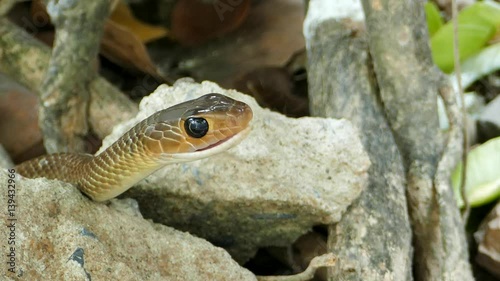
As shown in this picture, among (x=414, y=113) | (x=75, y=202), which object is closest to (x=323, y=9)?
(x=414, y=113)

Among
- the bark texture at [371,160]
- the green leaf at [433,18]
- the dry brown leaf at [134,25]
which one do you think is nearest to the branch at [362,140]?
the bark texture at [371,160]

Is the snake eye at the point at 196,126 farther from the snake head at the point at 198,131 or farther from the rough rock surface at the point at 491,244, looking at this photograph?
the rough rock surface at the point at 491,244

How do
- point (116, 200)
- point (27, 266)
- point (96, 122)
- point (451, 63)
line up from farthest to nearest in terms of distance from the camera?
1. point (451, 63)
2. point (96, 122)
3. point (116, 200)
4. point (27, 266)

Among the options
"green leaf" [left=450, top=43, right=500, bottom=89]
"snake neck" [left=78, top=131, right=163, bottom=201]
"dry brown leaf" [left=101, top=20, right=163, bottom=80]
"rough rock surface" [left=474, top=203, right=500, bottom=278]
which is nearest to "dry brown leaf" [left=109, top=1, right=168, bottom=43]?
"dry brown leaf" [left=101, top=20, right=163, bottom=80]

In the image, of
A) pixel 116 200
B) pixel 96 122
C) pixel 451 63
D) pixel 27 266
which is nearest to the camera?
pixel 27 266

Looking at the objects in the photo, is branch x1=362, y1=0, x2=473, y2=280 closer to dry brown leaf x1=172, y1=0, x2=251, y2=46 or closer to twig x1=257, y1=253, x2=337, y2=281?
twig x1=257, y1=253, x2=337, y2=281

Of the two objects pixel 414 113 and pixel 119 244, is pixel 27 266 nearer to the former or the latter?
pixel 119 244

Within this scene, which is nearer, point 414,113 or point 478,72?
point 414,113
